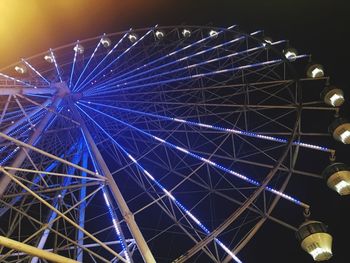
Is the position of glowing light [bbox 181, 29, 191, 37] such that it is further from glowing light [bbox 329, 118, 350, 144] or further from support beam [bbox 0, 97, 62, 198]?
glowing light [bbox 329, 118, 350, 144]

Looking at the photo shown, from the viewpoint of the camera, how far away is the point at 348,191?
7195 millimetres

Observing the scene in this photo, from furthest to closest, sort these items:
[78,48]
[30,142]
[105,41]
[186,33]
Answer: [186,33] → [105,41] → [78,48] → [30,142]

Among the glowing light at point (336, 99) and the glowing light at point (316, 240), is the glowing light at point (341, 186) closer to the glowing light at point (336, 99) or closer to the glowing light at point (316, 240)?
the glowing light at point (316, 240)

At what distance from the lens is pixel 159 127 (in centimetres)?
1291

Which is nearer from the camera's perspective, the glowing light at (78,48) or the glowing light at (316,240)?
the glowing light at (316,240)

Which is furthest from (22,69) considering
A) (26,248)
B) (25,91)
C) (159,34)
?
(26,248)

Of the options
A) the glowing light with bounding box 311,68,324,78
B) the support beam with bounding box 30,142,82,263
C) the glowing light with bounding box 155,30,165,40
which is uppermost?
the glowing light with bounding box 155,30,165,40

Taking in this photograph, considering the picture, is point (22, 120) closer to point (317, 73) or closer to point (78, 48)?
point (78, 48)

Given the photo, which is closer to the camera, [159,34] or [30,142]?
[30,142]

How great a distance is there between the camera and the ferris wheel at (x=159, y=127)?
9.12 metres

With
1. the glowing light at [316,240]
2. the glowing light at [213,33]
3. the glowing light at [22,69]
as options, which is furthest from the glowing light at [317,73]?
the glowing light at [22,69]

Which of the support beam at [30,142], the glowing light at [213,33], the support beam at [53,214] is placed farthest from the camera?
the glowing light at [213,33]

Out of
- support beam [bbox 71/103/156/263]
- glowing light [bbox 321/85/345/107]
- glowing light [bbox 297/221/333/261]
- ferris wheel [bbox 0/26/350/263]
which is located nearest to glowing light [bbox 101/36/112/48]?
ferris wheel [bbox 0/26/350/263]

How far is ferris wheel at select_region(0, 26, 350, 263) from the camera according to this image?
9.12 metres
